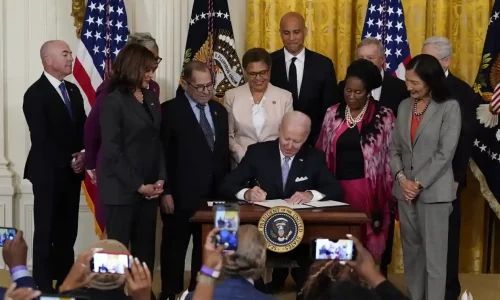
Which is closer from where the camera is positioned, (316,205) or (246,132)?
(316,205)

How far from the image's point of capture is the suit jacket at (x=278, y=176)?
4773mm

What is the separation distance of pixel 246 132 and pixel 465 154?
1301 mm

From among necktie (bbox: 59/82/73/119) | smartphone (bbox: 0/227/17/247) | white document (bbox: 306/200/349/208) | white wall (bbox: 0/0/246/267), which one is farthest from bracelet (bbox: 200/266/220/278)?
white wall (bbox: 0/0/246/267)

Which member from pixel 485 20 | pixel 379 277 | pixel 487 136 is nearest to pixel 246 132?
pixel 487 136

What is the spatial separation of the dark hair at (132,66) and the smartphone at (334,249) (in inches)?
79.4

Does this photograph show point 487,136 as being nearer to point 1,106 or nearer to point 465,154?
point 465,154

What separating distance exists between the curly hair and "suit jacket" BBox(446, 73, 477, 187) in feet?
7.11

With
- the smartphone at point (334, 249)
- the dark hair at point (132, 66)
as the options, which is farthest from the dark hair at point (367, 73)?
the smartphone at point (334, 249)

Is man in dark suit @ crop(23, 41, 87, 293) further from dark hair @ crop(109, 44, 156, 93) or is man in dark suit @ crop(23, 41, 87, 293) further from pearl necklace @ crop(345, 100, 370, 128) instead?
pearl necklace @ crop(345, 100, 370, 128)

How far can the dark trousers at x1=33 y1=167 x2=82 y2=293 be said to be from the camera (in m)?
5.10

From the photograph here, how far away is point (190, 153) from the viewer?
5.16 m

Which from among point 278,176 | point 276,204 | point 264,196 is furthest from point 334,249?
point 278,176

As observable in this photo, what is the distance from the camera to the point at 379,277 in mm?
2723

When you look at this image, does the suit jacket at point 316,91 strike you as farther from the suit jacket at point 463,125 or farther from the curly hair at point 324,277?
the curly hair at point 324,277
